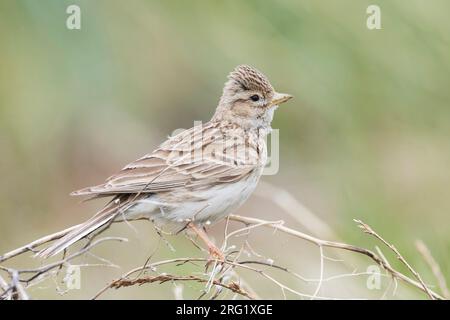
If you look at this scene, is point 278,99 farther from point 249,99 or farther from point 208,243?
→ point 208,243

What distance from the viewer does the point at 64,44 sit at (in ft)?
23.2

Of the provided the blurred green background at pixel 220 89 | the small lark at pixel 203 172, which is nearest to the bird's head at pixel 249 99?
the small lark at pixel 203 172

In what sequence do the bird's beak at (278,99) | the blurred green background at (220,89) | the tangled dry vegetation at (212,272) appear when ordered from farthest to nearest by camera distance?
the blurred green background at (220,89) → the bird's beak at (278,99) → the tangled dry vegetation at (212,272)

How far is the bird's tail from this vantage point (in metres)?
4.55

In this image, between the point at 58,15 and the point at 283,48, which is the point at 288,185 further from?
the point at 58,15

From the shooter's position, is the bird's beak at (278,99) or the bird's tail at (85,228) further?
the bird's beak at (278,99)

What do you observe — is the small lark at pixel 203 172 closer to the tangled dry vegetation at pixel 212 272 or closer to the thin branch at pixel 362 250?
the tangled dry vegetation at pixel 212 272

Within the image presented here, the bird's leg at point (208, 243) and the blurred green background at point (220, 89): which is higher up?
the blurred green background at point (220, 89)

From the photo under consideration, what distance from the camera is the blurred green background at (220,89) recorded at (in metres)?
7.00

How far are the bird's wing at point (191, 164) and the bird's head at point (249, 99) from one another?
164 mm

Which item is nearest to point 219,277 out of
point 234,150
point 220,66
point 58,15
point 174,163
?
point 174,163

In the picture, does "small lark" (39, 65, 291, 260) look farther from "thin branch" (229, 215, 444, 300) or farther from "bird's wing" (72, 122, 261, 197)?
"thin branch" (229, 215, 444, 300)

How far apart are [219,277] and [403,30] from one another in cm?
333

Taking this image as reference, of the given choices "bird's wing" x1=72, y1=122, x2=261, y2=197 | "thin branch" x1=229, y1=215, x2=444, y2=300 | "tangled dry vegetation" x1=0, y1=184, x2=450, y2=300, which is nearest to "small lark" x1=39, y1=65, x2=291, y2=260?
"bird's wing" x1=72, y1=122, x2=261, y2=197
